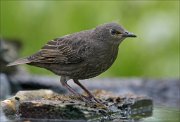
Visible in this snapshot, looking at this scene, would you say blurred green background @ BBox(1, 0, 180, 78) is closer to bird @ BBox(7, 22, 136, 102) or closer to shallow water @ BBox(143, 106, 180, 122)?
shallow water @ BBox(143, 106, 180, 122)

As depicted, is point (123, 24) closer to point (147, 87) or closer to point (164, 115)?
point (147, 87)

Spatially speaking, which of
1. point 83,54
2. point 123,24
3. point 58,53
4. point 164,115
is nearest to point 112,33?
point 83,54

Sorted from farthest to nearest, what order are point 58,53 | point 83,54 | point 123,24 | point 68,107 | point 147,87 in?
1. point 123,24
2. point 147,87
3. point 58,53
4. point 83,54
5. point 68,107

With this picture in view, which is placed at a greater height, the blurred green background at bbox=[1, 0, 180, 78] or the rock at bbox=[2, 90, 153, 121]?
the blurred green background at bbox=[1, 0, 180, 78]

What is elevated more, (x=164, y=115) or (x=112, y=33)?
(x=112, y=33)

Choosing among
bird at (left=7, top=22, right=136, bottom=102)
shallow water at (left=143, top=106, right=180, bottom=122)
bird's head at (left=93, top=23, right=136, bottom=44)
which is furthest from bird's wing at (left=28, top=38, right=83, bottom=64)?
shallow water at (left=143, top=106, right=180, bottom=122)

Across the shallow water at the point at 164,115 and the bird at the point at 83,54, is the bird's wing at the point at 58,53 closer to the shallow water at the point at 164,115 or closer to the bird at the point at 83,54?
the bird at the point at 83,54

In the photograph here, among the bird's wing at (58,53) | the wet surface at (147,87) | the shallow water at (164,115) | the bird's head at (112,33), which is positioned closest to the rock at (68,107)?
the shallow water at (164,115)
